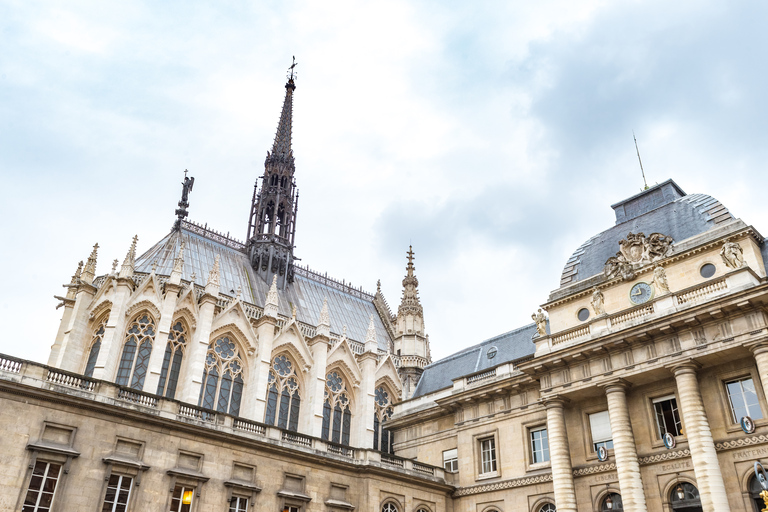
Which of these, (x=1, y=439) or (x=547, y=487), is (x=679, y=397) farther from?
(x=1, y=439)

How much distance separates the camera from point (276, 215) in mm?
49969

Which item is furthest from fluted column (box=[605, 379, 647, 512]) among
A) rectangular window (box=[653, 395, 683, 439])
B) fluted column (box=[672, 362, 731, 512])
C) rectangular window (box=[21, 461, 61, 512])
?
rectangular window (box=[21, 461, 61, 512])

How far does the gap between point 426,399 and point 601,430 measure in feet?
39.8

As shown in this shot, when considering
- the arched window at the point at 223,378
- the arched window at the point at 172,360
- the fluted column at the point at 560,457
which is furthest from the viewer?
the arched window at the point at 223,378

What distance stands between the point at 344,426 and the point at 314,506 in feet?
46.6

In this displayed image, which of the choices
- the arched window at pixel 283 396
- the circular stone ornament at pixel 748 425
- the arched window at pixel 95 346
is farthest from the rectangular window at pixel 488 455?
the arched window at pixel 95 346

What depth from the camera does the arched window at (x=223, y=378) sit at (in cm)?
3406

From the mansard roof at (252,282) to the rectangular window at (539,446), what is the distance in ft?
65.1

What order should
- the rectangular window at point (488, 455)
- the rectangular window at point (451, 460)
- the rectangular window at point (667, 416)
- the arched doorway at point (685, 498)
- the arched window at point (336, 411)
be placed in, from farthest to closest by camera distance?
the arched window at point (336, 411)
the rectangular window at point (451, 460)
the rectangular window at point (488, 455)
the rectangular window at point (667, 416)
the arched doorway at point (685, 498)

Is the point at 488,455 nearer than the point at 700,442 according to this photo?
No

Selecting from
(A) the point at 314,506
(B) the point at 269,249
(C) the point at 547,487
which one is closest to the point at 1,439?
(A) the point at 314,506

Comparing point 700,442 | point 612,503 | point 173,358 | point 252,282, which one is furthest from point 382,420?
point 700,442

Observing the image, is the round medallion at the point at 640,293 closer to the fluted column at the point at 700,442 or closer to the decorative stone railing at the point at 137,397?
the fluted column at the point at 700,442

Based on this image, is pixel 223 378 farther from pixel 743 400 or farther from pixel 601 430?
pixel 743 400
